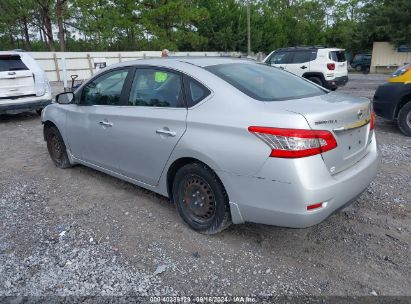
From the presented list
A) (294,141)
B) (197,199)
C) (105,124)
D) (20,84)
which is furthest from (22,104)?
(294,141)

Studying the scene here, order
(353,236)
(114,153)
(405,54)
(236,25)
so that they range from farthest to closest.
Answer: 1. (236,25)
2. (405,54)
3. (114,153)
4. (353,236)

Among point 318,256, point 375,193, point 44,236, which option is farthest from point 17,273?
point 375,193

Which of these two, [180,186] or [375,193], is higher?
[180,186]

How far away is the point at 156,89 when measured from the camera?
12.3 ft

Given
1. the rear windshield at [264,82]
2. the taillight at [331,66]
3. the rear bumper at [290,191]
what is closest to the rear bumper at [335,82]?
the taillight at [331,66]

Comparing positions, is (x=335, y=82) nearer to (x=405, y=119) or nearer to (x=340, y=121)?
(x=405, y=119)

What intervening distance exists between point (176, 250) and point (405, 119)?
566 centimetres

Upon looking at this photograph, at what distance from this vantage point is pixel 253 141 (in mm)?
2836

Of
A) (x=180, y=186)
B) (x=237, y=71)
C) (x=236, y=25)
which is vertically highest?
(x=236, y=25)

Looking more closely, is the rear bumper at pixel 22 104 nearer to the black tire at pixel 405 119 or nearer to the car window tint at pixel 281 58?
the black tire at pixel 405 119

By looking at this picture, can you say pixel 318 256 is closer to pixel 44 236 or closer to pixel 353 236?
pixel 353 236

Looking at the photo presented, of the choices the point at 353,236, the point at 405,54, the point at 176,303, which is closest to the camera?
the point at 176,303

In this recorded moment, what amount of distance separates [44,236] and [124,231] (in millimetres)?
764

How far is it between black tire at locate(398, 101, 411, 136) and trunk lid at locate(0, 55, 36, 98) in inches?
328
